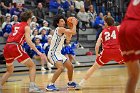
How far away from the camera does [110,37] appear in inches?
349

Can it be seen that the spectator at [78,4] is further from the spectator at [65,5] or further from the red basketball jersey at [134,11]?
the red basketball jersey at [134,11]

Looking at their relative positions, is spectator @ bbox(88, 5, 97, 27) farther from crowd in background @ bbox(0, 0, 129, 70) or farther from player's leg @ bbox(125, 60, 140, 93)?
player's leg @ bbox(125, 60, 140, 93)

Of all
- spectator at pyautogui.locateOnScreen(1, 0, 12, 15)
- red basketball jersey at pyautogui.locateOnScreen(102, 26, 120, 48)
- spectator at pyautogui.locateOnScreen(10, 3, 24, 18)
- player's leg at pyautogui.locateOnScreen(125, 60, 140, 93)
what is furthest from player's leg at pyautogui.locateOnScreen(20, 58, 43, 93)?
spectator at pyautogui.locateOnScreen(1, 0, 12, 15)

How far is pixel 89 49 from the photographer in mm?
19516

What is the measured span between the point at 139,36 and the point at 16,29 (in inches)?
172

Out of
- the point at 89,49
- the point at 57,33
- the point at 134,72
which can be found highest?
the point at 134,72

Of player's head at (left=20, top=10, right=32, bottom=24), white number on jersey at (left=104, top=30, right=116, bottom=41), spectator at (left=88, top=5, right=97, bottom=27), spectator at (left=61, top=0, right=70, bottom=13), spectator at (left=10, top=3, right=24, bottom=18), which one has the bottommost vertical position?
spectator at (left=88, top=5, right=97, bottom=27)

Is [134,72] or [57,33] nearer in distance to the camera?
[134,72]

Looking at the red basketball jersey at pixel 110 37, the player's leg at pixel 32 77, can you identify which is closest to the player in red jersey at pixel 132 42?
the player's leg at pixel 32 77

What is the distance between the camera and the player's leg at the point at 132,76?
4469mm

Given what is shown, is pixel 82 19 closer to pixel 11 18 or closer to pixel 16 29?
pixel 11 18

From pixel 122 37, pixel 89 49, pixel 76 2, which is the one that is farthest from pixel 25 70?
pixel 122 37

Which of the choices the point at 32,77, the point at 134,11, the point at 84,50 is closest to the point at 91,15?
the point at 84,50

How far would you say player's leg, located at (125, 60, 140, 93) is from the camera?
14.7 feet
